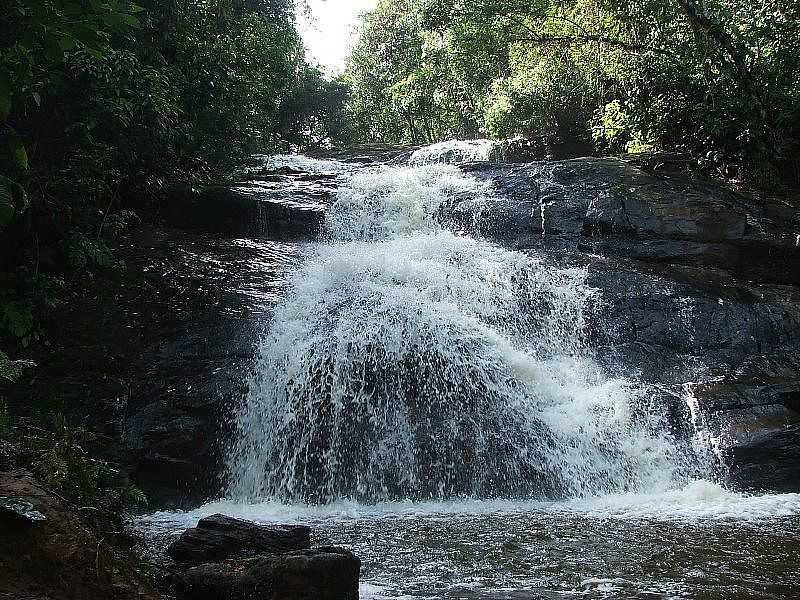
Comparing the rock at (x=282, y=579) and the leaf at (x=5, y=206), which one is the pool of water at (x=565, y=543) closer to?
the rock at (x=282, y=579)

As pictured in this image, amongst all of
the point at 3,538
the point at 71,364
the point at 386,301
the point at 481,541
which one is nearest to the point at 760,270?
the point at 386,301

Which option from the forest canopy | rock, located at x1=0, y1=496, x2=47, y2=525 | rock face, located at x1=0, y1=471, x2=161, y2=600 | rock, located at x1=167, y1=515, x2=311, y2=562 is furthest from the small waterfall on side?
rock, located at x1=0, y1=496, x2=47, y2=525

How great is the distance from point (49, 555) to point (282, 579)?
1173 mm

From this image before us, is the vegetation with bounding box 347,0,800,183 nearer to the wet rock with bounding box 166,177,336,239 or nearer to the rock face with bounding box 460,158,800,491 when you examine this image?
the rock face with bounding box 460,158,800,491

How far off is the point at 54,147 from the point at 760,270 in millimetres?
11559

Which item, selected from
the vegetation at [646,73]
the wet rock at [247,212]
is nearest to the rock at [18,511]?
the wet rock at [247,212]

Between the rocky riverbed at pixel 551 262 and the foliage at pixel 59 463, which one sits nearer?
the foliage at pixel 59 463

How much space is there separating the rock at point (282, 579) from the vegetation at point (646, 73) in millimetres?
12785

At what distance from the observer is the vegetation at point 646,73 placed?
43.8 feet

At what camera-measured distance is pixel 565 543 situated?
200 inches

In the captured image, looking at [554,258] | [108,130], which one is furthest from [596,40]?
[108,130]

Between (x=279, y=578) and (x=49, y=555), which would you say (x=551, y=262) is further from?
(x=49, y=555)

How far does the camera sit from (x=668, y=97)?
14711 millimetres

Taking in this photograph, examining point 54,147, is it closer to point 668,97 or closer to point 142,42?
point 142,42
